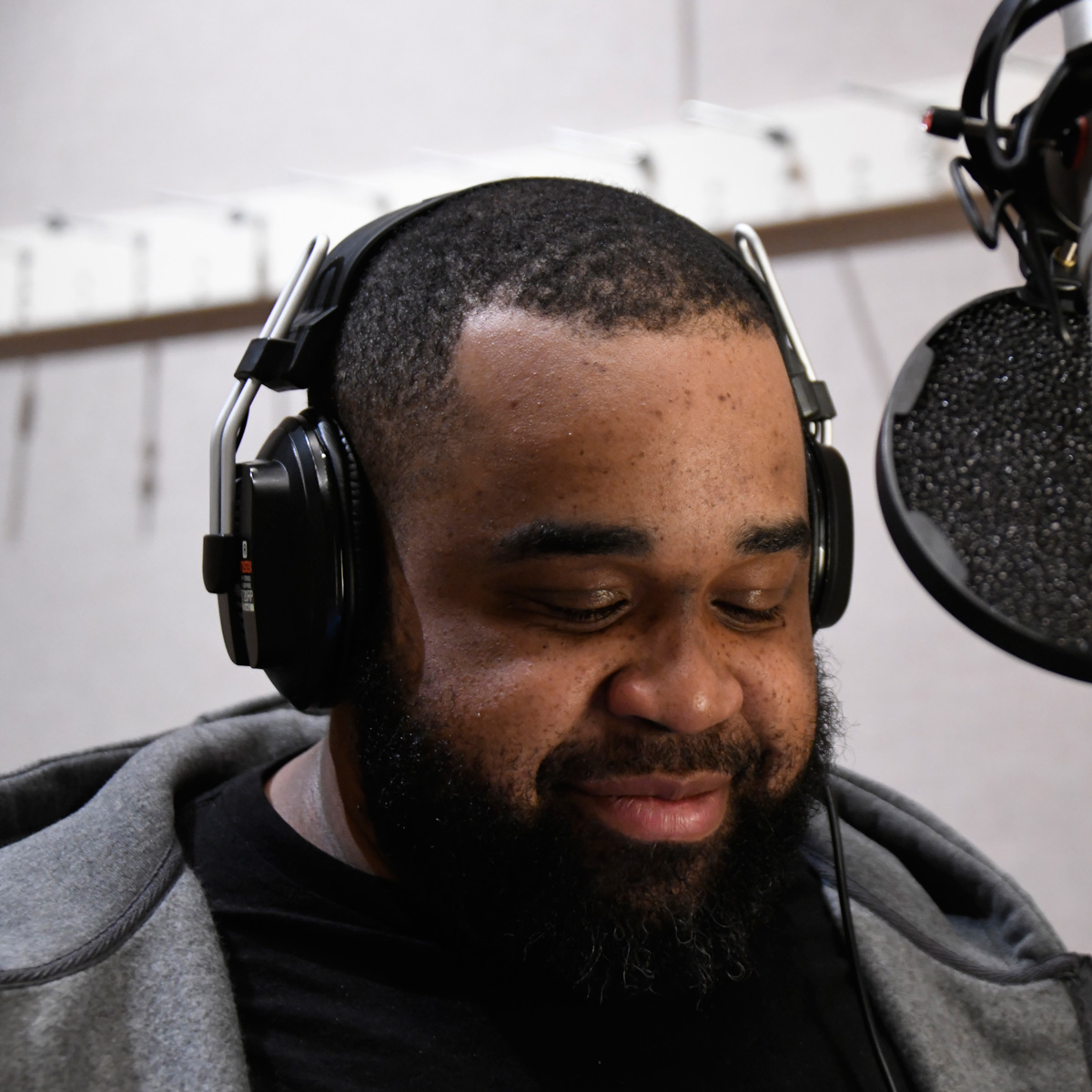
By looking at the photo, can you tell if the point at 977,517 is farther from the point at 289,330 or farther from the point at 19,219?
the point at 19,219

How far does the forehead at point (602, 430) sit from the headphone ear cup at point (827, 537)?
0.24ft

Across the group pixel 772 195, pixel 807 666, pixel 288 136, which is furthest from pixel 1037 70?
pixel 288 136

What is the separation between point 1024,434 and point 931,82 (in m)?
1.18

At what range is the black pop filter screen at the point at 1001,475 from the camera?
0.48m

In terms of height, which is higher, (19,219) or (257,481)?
(19,219)

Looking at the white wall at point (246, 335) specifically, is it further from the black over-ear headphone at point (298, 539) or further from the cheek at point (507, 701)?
the cheek at point (507, 701)

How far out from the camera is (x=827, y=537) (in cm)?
79

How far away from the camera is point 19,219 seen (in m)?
1.86

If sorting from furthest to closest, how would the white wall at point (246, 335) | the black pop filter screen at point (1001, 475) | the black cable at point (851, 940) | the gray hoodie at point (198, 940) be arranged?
the white wall at point (246, 335) → the black cable at point (851, 940) → the gray hoodie at point (198, 940) → the black pop filter screen at point (1001, 475)

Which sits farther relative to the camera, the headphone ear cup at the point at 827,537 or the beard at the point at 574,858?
the headphone ear cup at the point at 827,537

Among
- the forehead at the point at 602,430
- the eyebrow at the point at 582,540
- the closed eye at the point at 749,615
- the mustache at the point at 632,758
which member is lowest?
the mustache at the point at 632,758

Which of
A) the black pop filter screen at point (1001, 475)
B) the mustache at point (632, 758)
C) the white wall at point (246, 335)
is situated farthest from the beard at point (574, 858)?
the white wall at point (246, 335)

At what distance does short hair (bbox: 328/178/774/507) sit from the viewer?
715 mm

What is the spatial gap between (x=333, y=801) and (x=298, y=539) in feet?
0.78
